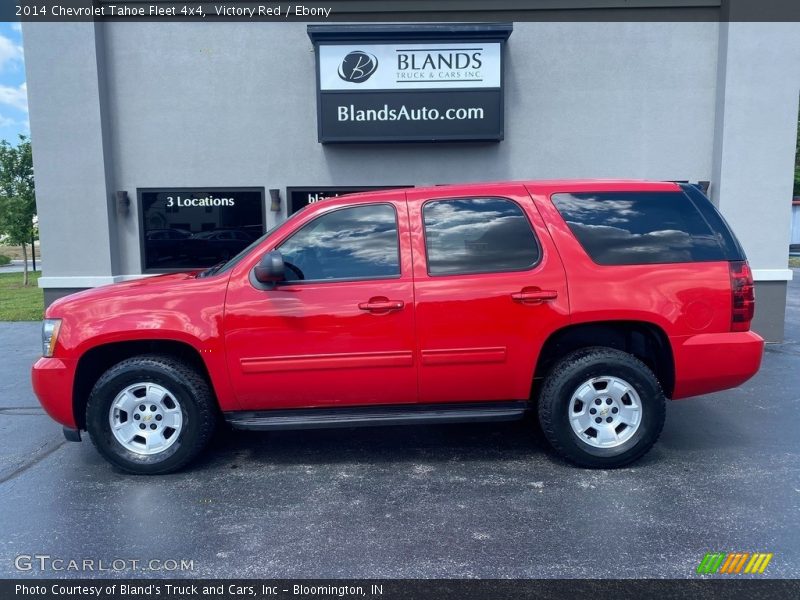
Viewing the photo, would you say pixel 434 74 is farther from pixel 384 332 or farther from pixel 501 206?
pixel 384 332

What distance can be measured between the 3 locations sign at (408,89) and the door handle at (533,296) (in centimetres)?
483

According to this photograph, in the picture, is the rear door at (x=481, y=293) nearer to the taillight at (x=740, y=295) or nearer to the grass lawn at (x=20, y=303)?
the taillight at (x=740, y=295)

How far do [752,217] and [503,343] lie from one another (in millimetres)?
6164

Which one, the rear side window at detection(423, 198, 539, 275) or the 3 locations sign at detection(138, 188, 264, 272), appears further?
the 3 locations sign at detection(138, 188, 264, 272)

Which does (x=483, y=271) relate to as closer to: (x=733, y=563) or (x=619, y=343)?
(x=619, y=343)

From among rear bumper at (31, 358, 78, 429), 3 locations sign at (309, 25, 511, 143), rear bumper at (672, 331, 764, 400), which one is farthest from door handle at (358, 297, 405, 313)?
3 locations sign at (309, 25, 511, 143)

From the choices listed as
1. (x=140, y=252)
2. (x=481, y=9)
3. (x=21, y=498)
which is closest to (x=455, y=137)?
(x=481, y=9)

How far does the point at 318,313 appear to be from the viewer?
4270 millimetres

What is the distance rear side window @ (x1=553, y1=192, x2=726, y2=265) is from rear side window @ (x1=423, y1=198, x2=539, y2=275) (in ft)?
1.20

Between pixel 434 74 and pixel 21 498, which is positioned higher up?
pixel 434 74

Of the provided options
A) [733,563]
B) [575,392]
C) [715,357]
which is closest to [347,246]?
[575,392]

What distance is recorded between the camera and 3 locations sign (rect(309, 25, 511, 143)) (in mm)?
8531

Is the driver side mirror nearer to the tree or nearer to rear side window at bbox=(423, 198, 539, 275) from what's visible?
rear side window at bbox=(423, 198, 539, 275)

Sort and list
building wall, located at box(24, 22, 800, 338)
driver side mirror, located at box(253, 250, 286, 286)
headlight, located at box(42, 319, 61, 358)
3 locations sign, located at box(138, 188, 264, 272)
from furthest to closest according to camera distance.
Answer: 3 locations sign, located at box(138, 188, 264, 272), building wall, located at box(24, 22, 800, 338), headlight, located at box(42, 319, 61, 358), driver side mirror, located at box(253, 250, 286, 286)
